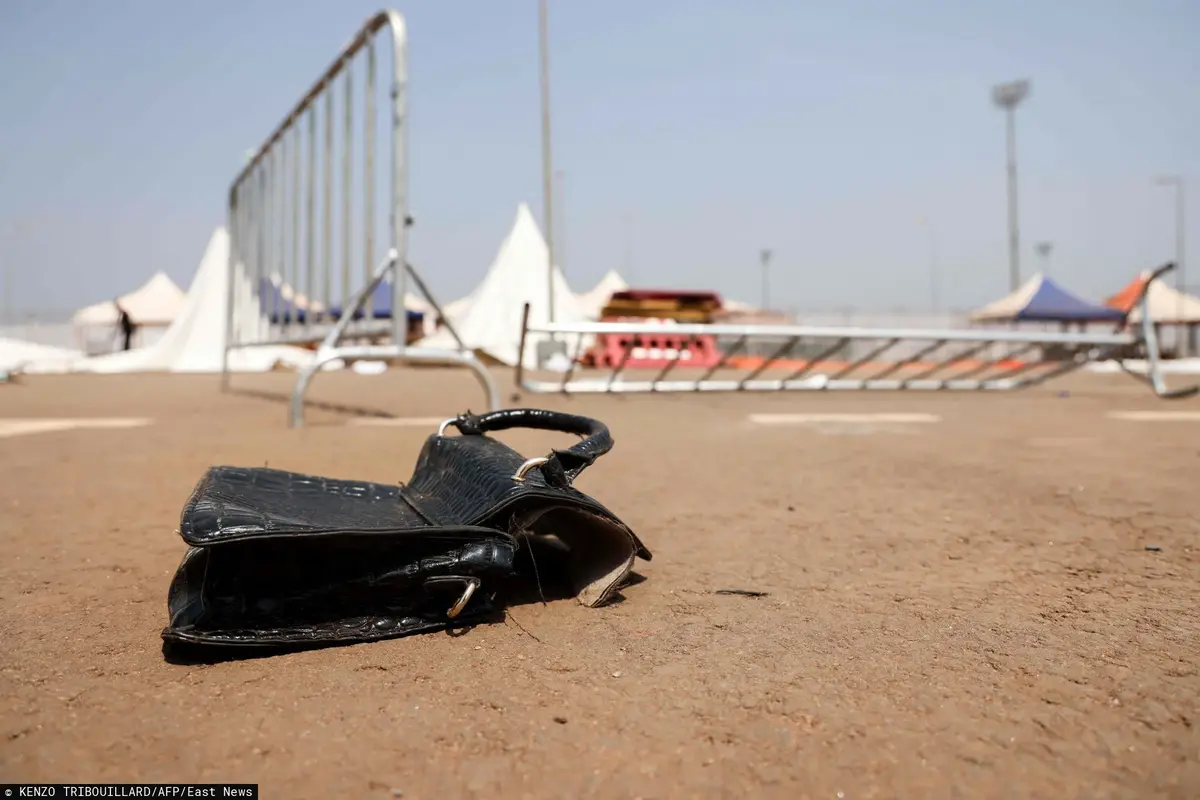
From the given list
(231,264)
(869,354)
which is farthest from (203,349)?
(869,354)

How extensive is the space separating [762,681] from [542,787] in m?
0.41

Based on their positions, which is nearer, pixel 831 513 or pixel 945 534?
pixel 945 534

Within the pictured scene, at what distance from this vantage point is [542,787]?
0.91m

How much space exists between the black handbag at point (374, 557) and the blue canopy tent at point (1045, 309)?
76.6 ft

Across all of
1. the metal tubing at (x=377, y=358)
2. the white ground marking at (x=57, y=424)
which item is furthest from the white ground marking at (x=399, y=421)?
the white ground marking at (x=57, y=424)

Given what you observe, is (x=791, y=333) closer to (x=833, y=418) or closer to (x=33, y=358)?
(x=833, y=418)

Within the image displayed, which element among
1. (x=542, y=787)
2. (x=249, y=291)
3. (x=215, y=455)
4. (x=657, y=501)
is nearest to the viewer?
(x=542, y=787)

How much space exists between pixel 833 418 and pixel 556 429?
371 cm

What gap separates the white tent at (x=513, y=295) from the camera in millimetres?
22312

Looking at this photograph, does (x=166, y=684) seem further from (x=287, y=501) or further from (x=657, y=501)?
(x=657, y=501)

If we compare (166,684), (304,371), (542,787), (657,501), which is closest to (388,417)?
(304,371)

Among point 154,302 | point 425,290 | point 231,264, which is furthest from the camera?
point 154,302

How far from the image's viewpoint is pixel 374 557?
1.35 metres

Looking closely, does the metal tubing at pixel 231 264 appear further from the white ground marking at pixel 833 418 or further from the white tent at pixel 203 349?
the white tent at pixel 203 349
